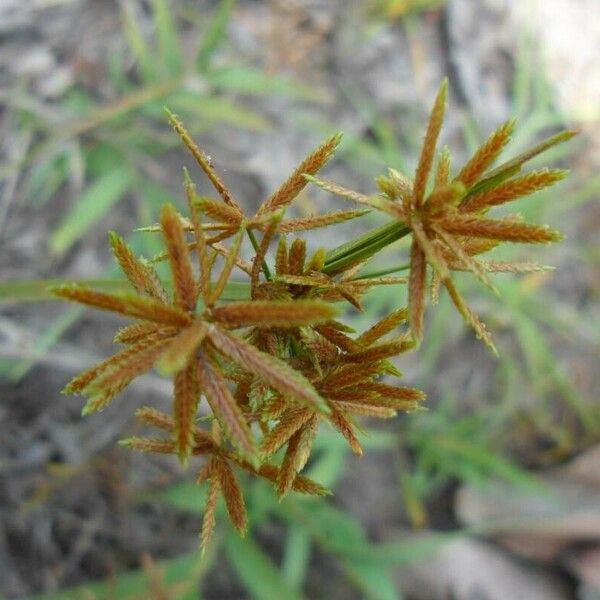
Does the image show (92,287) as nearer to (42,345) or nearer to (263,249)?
(263,249)

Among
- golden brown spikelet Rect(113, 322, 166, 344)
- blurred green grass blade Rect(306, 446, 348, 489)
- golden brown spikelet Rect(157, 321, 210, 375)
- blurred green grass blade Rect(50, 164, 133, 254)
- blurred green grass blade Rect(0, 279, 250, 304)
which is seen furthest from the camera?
blurred green grass blade Rect(306, 446, 348, 489)

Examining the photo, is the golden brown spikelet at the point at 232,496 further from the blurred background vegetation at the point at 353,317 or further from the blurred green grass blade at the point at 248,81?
the blurred green grass blade at the point at 248,81

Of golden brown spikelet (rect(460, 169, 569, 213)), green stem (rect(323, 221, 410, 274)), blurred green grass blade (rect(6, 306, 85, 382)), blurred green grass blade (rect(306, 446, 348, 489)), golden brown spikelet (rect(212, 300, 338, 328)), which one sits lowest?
blurred green grass blade (rect(306, 446, 348, 489))

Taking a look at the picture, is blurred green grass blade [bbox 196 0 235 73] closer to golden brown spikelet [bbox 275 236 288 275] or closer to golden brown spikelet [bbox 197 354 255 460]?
golden brown spikelet [bbox 275 236 288 275]

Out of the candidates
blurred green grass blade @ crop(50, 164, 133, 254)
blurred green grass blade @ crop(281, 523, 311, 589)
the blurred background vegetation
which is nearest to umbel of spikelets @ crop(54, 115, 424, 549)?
the blurred background vegetation

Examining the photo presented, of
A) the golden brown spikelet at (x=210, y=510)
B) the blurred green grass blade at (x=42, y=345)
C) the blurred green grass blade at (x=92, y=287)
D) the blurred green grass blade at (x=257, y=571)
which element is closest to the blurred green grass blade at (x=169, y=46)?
the blurred green grass blade at (x=42, y=345)
